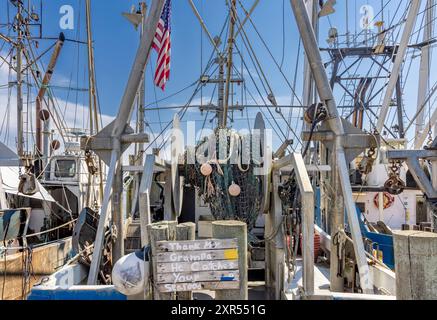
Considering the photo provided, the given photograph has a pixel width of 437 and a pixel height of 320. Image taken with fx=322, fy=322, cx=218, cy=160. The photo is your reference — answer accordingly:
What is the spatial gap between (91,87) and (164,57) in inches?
68.8

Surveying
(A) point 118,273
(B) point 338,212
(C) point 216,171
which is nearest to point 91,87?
(C) point 216,171

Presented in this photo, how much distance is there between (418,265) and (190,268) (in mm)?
2002

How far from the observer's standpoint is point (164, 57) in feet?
24.1

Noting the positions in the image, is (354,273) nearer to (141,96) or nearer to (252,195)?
(252,195)

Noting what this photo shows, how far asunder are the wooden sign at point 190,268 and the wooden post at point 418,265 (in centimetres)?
148

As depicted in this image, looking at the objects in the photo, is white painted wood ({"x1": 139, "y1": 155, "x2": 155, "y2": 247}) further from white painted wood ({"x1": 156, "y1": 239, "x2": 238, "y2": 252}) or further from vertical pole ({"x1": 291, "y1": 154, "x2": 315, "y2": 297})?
vertical pole ({"x1": 291, "y1": 154, "x2": 315, "y2": 297})

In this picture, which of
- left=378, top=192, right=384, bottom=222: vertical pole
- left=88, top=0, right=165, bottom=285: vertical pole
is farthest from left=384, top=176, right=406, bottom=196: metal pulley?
left=378, top=192, right=384, bottom=222: vertical pole

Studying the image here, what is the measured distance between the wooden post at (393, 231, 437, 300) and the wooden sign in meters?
1.48

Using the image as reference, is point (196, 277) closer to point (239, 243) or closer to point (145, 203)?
point (239, 243)

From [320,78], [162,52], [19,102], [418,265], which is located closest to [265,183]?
[320,78]

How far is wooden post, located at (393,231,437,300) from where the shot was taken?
8.98 feet

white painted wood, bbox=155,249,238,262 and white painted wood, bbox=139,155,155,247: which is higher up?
white painted wood, bbox=139,155,155,247
